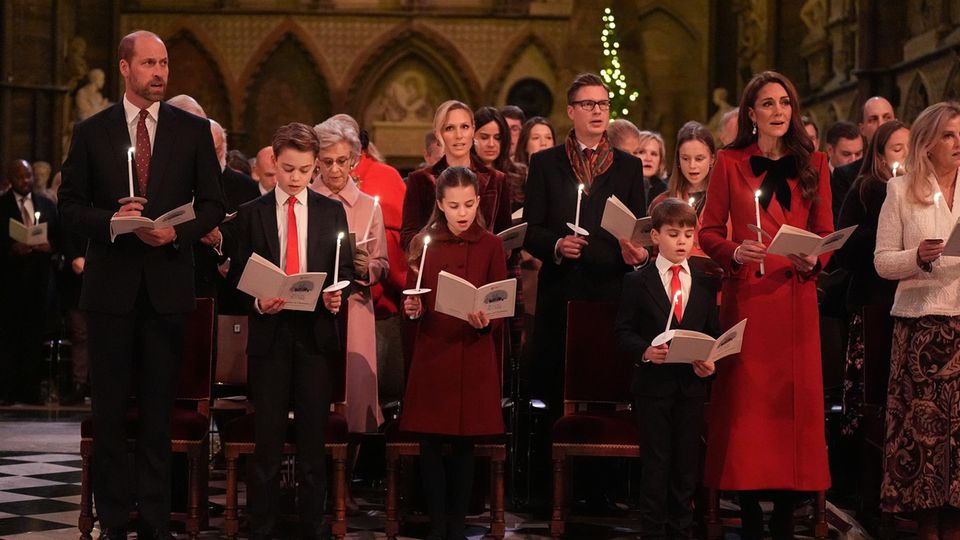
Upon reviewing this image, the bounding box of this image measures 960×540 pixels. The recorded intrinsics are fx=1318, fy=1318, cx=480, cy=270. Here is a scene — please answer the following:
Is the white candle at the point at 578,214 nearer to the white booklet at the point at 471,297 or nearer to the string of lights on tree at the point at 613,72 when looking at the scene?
the white booklet at the point at 471,297

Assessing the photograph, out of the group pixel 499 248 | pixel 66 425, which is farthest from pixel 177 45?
pixel 499 248

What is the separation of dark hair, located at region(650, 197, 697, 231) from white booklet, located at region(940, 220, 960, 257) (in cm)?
90

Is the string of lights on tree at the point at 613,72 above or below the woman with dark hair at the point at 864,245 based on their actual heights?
above

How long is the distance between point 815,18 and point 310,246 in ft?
32.0

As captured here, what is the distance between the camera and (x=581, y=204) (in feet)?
19.3

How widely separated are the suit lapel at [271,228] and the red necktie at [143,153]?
0.46 metres

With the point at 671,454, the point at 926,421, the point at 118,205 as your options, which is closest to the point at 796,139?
the point at 926,421

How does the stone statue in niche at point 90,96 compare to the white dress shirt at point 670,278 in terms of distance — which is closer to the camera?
the white dress shirt at point 670,278

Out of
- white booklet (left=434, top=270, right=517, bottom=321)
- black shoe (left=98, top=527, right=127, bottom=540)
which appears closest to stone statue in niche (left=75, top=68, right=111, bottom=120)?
black shoe (left=98, top=527, right=127, bottom=540)

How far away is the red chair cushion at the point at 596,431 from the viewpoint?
529cm

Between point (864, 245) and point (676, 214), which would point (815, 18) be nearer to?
point (864, 245)

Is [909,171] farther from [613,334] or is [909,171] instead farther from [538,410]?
[538,410]

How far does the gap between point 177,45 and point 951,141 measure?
46.4ft

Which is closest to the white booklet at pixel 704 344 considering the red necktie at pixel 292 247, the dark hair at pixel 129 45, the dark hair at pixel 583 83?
the red necktie at pixel 292 247
